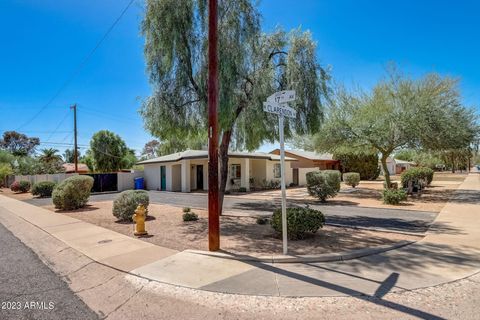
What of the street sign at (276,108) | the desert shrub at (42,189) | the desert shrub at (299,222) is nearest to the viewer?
the street sign at (276,108)

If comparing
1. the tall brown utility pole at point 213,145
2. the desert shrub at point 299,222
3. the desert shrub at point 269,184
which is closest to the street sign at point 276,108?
the tall brown utility pole at point 213,145

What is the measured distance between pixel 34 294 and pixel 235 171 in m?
19.9

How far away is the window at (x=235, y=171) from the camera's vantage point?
23858mm

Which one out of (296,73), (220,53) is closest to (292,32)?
(296,73)

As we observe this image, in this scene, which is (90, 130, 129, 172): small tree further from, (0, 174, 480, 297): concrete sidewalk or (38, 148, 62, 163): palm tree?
(0, 174, 480, 297): concrete sidewalk

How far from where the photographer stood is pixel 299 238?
721 cm

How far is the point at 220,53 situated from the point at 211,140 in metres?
3.45

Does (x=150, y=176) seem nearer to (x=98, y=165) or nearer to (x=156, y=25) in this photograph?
(x=98, y=165)

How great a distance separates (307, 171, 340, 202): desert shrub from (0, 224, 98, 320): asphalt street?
479 inches

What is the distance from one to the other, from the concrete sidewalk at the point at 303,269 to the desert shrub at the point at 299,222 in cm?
155

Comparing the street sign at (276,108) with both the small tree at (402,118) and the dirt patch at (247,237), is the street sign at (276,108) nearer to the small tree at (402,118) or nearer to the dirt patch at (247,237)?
the dirt patch at (247,237)

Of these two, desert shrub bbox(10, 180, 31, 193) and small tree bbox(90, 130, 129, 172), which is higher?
small tree bbox(90, 130, 129, 172)

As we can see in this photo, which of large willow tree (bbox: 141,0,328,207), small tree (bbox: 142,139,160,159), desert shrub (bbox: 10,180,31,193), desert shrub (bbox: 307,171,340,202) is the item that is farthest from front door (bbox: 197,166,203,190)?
small tree (bbox: 142,139,160,159)

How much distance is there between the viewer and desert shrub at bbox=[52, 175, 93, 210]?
1397 centimetres
